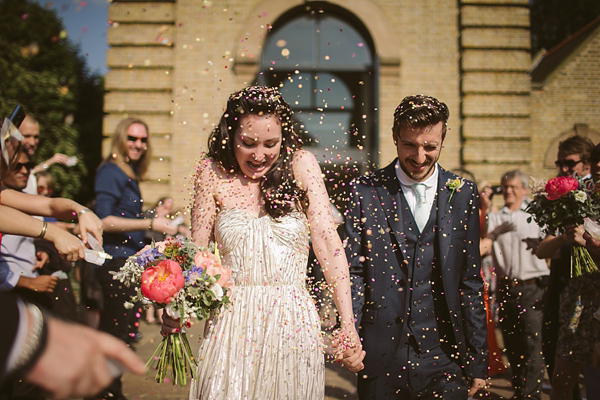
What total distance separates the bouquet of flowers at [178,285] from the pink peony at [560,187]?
8.73 ft

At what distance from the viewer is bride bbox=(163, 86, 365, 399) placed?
2.39 metres

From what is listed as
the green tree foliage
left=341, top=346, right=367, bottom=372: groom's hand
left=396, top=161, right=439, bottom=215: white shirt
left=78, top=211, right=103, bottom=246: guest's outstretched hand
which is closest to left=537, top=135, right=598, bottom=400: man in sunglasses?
left=396, top=161, right=439, bottom=215: white shirt

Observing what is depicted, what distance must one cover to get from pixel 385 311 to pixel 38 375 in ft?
6.58

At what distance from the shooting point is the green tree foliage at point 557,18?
66.8ft

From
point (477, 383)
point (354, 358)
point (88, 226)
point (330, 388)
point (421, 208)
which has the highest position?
point (421, 208)

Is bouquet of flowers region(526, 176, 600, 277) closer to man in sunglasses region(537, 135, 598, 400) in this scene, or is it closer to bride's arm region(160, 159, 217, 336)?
man in sunglasses region(537, 135, 598, 400)

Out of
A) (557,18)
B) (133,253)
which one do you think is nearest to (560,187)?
(133,253)

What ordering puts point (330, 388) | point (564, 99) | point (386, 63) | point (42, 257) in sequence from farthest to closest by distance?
1. point (564, 99)
2. point (386, 63)
3. point (330, 388)
4. point (42, 257)

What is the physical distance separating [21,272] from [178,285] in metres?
2.43

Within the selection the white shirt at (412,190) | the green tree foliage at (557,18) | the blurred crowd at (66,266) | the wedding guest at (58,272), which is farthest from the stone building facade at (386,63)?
the green tree foliage at (557,18)

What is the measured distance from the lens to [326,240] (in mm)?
2562

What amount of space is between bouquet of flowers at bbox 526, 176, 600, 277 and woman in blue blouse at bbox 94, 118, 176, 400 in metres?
3.04

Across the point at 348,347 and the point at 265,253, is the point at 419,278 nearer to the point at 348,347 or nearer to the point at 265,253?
the point at 348,347

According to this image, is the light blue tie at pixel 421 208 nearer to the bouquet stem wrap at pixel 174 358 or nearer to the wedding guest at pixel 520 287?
the bouquet stem wrap at pixel 174 358
